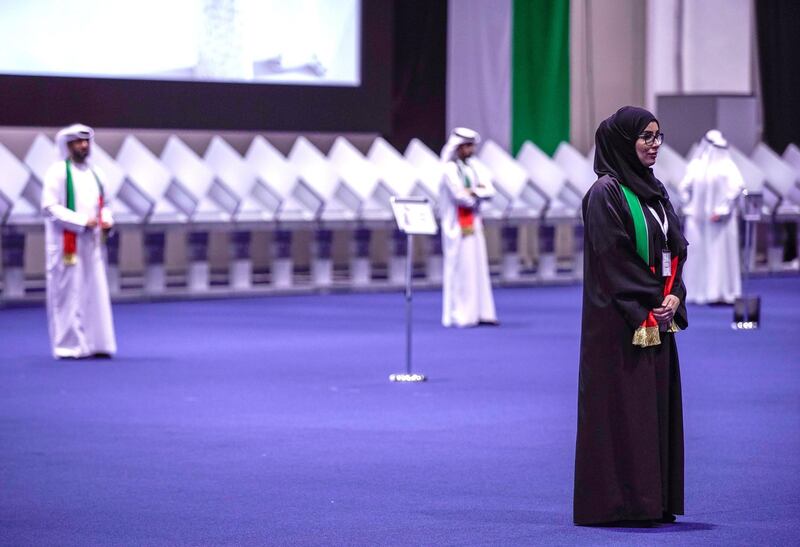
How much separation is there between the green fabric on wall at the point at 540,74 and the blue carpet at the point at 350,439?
836 centimetres

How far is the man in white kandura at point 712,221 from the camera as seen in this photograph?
1513 cm

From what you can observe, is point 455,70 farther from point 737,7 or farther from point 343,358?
point 343,358

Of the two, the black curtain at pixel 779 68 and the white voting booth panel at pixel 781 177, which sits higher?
the black curtain at pixel 779 68

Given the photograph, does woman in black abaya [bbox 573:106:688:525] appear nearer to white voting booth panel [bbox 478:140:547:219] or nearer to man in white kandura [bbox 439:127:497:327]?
man in white kandura [bbox 439:127:497:327]

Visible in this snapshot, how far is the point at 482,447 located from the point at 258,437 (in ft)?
3.69

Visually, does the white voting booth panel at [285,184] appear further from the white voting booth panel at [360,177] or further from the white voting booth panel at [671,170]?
the white voting booth panel at [671,170]

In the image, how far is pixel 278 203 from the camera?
16.5m

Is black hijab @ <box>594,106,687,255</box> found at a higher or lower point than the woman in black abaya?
higher

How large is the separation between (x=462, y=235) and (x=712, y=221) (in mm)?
3197

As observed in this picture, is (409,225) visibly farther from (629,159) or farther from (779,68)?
(779,68)

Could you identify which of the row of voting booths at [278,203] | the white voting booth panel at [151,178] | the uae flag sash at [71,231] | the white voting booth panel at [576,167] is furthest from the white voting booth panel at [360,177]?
the uae flag sash at [71,231]

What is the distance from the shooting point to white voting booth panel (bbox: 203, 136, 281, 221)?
1633cm

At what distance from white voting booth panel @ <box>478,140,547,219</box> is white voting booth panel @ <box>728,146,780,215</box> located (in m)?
2.67

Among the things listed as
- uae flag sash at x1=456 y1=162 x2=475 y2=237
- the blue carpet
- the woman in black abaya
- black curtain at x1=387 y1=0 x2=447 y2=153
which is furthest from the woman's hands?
black curtain at x1=387 y1=0 x2=447 y2=153
